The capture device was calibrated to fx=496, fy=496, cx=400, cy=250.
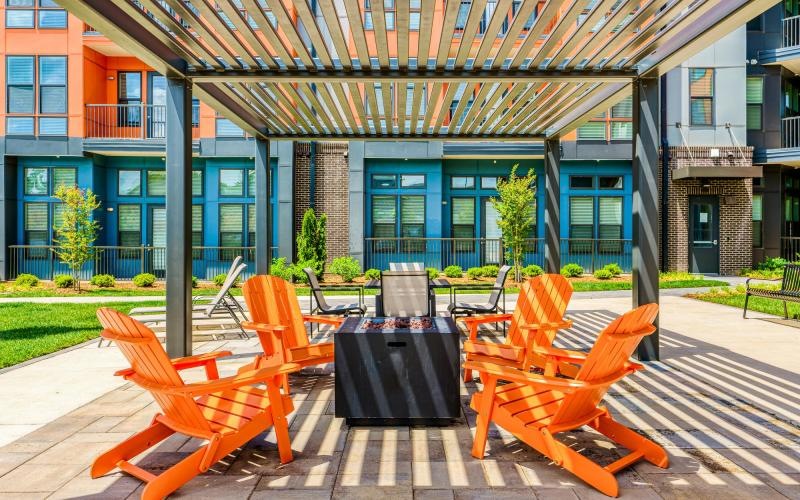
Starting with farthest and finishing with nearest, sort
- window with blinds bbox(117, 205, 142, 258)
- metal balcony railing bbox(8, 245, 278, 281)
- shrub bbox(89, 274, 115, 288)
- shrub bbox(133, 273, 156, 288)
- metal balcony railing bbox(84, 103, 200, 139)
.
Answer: window with blinds bbox(117, 205, 142, 258) → metal balcony railing bbox(84, 103, 200, 139) → metal balcony railing bbox(8, 245, 278, 281) → shrub bbox(133, 273, 156, 288) → shrub bbox(89, 274, 115, 288)

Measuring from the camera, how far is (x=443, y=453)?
3408 millimetres

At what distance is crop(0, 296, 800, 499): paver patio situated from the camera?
114 inches

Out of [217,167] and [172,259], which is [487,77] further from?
[217,167]

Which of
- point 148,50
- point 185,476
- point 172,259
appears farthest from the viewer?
point 172,259

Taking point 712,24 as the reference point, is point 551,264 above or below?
below

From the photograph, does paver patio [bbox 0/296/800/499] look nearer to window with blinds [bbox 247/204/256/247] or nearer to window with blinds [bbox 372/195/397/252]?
window with blinds [bbox 247/204/256/247]

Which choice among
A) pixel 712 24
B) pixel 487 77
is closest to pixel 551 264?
pixel 487 77

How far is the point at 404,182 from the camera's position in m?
17.4

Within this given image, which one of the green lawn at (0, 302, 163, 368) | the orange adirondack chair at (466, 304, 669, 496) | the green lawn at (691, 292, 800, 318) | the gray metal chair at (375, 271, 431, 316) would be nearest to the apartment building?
the green lawn at (691, 292, 800, 318)

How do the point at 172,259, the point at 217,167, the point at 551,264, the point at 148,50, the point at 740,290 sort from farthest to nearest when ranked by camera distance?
the point at 217,167 < the point at 740,290 < the point at 551,264 < the point at 172,259 < the point at 148,50

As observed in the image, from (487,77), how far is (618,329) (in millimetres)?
3823

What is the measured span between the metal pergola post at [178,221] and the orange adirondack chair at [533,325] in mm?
3326

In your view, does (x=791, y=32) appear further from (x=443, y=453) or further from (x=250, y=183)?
(x=443, y=453)

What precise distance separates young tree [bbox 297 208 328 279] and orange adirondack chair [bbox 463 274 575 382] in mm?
10581
